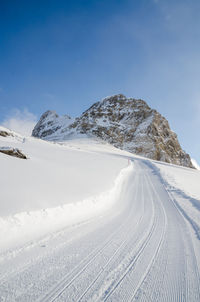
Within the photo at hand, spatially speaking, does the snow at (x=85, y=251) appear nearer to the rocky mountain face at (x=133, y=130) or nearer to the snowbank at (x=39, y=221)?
the snowbank at (x=39, y=221)

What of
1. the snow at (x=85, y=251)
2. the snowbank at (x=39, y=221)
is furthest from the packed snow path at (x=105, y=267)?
the snowbank at (x=39, y=221)

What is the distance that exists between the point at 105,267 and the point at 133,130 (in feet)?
272

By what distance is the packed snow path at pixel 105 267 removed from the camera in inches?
60.9

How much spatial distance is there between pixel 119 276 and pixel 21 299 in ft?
3.51

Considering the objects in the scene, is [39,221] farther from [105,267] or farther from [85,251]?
[105,267]

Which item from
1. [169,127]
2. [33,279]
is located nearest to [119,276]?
[33,279]

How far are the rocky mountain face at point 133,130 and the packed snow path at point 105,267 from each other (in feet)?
227

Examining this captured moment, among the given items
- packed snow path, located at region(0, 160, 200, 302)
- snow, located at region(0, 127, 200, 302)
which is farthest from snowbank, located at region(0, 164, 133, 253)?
packed snow path, located at region(0, 160, 200, 302)

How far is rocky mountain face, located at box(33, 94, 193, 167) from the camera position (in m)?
73.4

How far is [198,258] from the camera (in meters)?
2.34

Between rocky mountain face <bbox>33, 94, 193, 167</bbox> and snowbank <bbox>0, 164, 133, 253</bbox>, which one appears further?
rocky mountain face <bbox>33, 94, 193, 167</bbox>

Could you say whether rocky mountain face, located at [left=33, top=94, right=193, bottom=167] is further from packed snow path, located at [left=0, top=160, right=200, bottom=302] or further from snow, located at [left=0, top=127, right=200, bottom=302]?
packed snow path, located at [left=0, top=160, right=200, bottom=302]

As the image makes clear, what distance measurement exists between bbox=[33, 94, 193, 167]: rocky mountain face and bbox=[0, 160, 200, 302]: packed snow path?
227ft

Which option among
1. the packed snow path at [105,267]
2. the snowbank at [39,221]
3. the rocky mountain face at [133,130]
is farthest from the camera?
the rocky mountain face at [133,130]
